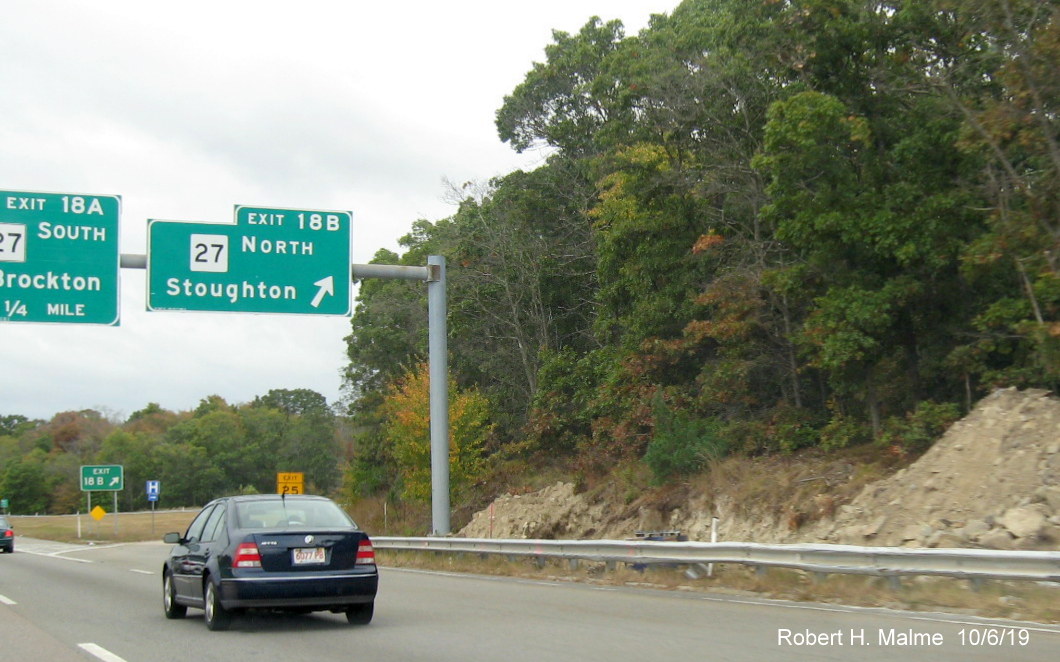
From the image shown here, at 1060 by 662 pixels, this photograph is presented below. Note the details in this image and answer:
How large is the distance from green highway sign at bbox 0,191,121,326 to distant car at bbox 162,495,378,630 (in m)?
8.69

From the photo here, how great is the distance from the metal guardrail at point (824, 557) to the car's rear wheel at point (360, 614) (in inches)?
211

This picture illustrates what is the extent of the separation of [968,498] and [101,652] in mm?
16938

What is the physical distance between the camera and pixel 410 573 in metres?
21.8

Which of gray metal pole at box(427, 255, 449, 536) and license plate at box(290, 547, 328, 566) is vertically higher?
gray metal pole at box(427, 255, 449, 536)

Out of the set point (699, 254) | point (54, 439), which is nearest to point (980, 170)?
point (699, 254)

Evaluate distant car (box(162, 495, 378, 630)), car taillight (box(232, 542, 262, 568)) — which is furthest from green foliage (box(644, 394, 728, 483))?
car taillight (box(232, 542, 262, 568))

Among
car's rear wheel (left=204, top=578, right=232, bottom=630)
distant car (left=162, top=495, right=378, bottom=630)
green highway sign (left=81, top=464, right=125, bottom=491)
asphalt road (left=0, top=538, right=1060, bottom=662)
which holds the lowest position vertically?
asphalt road (left=0, top=538, right=1060, bottom=662)

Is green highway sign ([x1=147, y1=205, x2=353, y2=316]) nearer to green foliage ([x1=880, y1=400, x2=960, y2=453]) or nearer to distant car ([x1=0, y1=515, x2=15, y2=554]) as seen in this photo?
green foliage ([x1=880, y1=400, x2=960, y2=453])

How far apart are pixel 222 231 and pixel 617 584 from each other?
9.99 m

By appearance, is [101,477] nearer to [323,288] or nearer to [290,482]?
[290,482]

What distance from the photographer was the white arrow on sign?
813 inches

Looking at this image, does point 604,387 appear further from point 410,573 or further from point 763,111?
point 410,573

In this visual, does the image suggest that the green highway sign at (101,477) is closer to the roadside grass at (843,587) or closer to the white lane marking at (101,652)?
the roadside grass at (843,587)

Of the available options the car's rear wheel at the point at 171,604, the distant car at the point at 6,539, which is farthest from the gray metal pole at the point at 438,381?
the distant car at the point at 6,539
